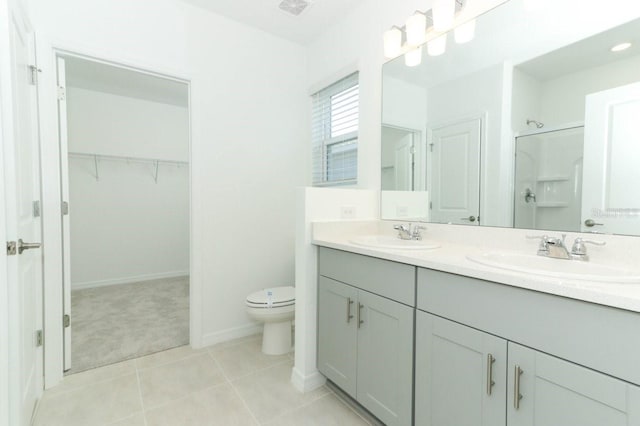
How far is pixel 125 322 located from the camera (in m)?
2.72

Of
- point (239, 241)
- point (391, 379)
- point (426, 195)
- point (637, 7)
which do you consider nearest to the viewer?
point (637, 7)

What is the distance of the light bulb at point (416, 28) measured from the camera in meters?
1.73

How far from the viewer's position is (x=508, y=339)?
0.94m

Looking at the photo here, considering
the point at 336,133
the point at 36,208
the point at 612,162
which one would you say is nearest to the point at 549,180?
the point at 612,162

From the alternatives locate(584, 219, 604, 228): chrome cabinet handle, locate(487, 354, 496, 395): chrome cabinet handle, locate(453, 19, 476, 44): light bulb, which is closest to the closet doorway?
locate(487, 354, 496, 395): chrome cabinet handle

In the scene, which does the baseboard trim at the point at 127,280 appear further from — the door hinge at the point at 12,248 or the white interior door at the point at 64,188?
the door hinge at the point at 12,248

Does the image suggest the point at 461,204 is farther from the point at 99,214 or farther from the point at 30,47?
the point at 99,214

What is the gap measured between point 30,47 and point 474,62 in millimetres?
2428

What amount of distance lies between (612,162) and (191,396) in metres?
2.28

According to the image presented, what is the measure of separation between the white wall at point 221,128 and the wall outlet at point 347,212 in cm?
88

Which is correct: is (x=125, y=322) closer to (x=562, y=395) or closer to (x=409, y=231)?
(x=409, y=231)

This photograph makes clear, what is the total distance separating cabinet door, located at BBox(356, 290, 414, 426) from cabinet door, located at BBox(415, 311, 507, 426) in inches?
2.1

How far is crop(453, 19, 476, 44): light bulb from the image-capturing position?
159cm

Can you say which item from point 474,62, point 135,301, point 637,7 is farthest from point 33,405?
point 637,7
